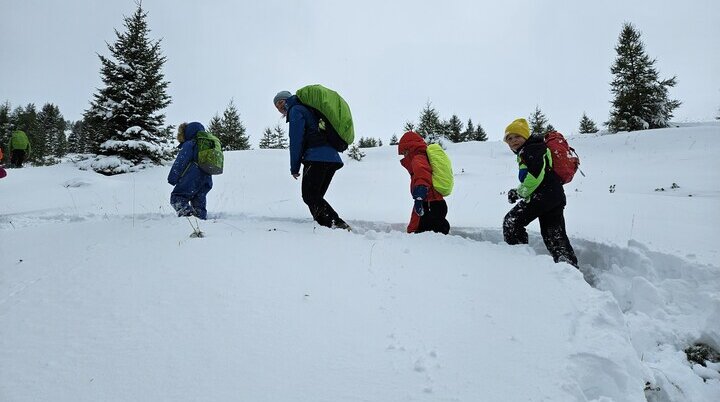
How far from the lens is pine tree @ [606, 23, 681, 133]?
21.7 m

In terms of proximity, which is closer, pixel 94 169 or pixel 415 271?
pixel 415 271

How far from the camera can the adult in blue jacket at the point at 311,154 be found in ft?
13.5

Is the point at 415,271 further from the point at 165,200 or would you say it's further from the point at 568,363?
the point at 165,200

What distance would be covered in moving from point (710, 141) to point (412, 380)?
54.9 ft

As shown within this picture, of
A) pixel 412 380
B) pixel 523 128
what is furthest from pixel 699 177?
pixel 412 380

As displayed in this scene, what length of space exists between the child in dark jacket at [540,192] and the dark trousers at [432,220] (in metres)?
0.89

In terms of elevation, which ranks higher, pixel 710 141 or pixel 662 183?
pixel 710 141

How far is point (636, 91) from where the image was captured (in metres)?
21.8

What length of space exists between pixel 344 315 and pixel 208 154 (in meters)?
4.19

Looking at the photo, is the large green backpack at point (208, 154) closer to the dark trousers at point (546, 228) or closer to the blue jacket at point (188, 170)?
the blue jacket at point (188, 170)

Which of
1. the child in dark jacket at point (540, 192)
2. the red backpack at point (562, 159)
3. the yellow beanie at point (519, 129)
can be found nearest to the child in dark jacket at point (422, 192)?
the child in dark jacket at point (540, 192)

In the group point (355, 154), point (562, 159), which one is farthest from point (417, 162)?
point (355, 154)

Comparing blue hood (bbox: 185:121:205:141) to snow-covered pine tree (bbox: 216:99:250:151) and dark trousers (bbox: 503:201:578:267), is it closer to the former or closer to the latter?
dark trousers (bbox: 503:201:578:267)

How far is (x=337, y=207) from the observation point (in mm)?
6801
